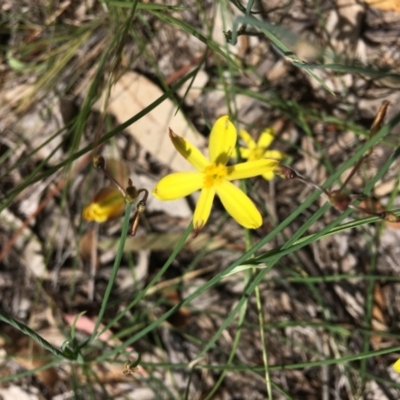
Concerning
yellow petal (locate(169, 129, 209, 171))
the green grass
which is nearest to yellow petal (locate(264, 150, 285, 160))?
the green grass

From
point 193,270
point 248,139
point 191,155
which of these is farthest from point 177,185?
point 193,270

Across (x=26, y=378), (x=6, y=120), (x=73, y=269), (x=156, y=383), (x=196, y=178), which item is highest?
(x=6, y=120)

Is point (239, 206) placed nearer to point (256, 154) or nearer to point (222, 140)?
point (222, 140)

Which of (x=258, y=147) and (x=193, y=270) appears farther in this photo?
(x=193, y=270)

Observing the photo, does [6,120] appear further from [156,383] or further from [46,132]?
[156,383]

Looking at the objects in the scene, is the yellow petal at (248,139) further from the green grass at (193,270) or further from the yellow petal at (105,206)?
the yellow petal at (105,206)

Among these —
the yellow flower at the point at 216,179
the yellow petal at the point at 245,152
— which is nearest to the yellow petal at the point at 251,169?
the yellow flower at the point at 216,179

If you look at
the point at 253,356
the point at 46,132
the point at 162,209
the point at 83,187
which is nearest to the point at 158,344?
the point at 253,356
